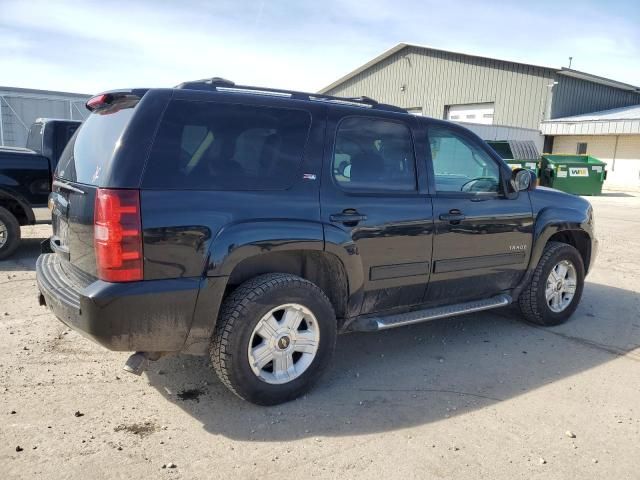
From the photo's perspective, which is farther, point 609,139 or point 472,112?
point 472,112

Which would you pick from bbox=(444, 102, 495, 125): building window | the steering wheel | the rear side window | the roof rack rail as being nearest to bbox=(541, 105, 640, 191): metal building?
bbox=(444, 102, 495, 125): building window

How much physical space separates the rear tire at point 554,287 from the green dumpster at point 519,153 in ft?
49.7

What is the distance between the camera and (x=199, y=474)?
264 cm

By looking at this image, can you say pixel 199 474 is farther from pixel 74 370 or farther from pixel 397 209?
pixel 397 209

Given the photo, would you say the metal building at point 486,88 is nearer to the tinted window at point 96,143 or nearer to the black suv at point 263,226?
the black suv at point 263,226

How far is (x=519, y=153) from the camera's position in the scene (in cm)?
2033

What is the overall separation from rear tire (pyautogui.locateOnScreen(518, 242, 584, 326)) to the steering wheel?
961mm

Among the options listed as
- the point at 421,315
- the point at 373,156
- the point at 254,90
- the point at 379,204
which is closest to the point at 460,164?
the point at 373,156

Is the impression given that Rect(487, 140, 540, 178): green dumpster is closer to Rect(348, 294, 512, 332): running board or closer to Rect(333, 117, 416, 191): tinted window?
Rect(348, 294, 512, 332): running board

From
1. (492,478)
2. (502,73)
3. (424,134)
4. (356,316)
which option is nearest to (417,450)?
(492,478)

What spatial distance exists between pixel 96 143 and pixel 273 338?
1589mm

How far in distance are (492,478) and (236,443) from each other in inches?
53.4

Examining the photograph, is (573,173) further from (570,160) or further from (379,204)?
(379,204)

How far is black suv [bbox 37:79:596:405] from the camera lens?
2.83 m
